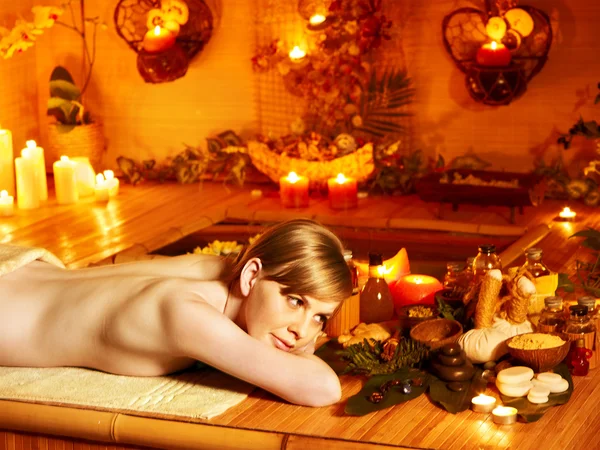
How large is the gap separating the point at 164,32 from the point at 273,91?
2.22 feet

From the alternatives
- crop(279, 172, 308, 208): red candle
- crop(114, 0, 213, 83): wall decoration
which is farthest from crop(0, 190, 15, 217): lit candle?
crop(279, 172, 308, 208): red candle

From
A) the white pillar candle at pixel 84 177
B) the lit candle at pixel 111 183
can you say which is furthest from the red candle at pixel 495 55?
the white pillar candle at pixel 84 177

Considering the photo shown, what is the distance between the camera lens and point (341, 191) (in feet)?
16.3

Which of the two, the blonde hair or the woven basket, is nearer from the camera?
the blonde hair

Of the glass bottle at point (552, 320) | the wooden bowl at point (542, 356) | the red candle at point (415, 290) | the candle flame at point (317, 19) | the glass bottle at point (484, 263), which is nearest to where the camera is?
the wooden bowl at point (542, 356)

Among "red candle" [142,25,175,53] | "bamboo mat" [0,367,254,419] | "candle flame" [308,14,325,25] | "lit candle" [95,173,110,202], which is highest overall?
"candle flame" [308,14,325,25]

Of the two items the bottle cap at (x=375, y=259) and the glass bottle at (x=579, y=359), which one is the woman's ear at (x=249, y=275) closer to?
the bottle cap at (x=375, y=259)

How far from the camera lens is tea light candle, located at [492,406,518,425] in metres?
2.13

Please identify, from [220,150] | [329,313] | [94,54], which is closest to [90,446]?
[329,313]

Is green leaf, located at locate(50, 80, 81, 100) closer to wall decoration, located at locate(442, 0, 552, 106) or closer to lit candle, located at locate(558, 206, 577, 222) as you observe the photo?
wall decoration, located at locate(442, 0, 552, 106)

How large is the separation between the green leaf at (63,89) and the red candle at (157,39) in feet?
1.74

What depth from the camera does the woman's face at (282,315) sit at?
87.9 inches

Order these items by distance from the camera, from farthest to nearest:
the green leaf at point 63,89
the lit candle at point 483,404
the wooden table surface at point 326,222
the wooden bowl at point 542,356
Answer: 1. the green leaf at point 63,89
2. the wooden bowl at point 542,356
3. the lit candle at point 483,404
4. the wooden table surface at point 326,222

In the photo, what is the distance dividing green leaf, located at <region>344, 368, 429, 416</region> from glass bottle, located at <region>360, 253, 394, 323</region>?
427 mm
